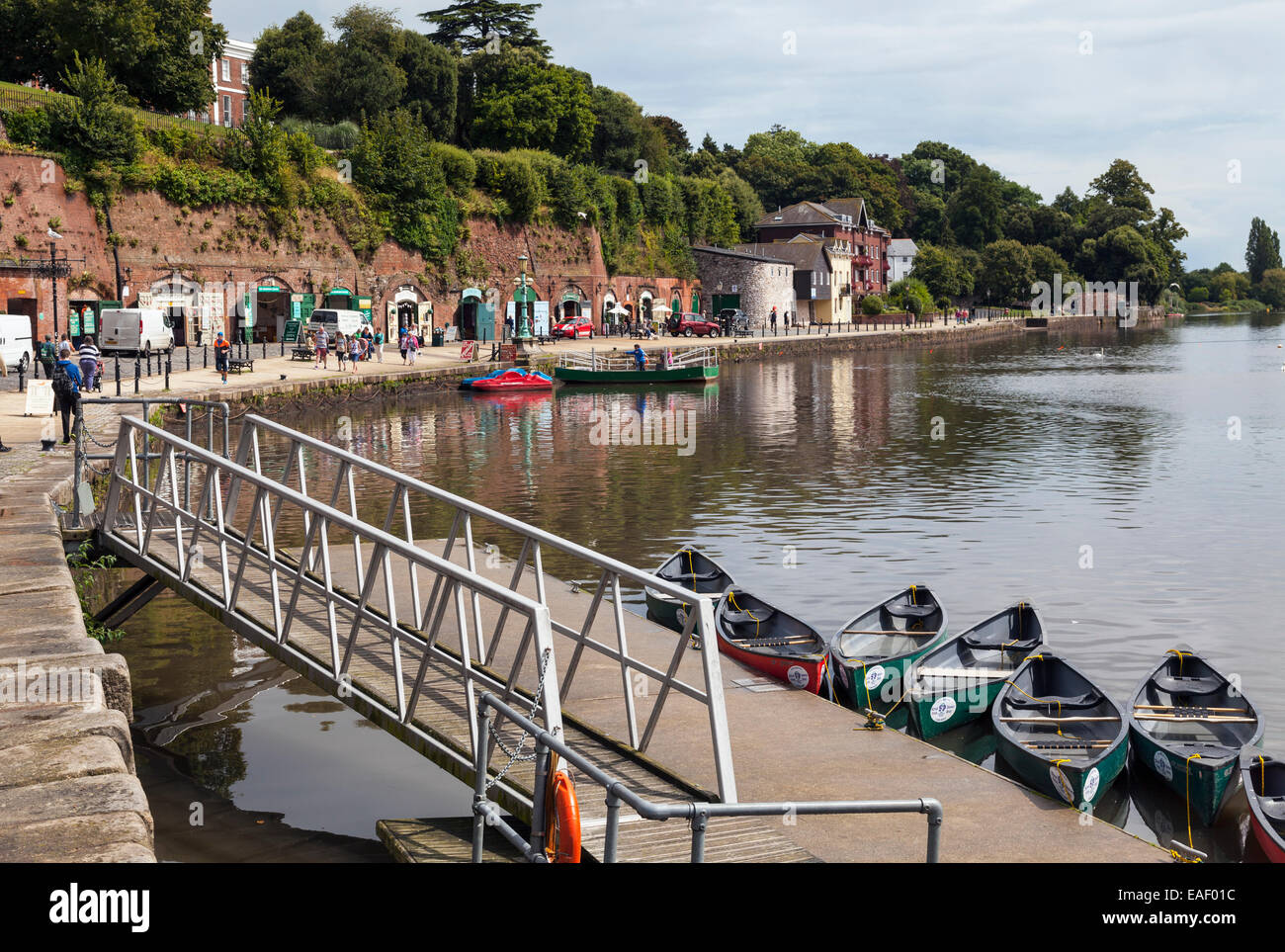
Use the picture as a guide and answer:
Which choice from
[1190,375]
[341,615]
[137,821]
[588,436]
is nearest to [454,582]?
[137,821]

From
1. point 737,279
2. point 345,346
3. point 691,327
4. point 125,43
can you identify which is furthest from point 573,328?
point 125,43

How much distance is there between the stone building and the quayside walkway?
255ft

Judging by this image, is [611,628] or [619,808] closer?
[619,808]

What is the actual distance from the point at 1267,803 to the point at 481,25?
86.3 metres

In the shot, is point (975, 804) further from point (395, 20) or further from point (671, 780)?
point (395, 20)

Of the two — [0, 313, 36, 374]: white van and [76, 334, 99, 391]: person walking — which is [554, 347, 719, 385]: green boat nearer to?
[0, 313, 36, 374]: white van

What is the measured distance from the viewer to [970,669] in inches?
518

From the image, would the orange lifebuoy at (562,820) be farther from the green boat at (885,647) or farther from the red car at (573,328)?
the red car at (573,328)

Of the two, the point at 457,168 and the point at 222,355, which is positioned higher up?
the point at 457,168

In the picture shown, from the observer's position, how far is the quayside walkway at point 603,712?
771 cm

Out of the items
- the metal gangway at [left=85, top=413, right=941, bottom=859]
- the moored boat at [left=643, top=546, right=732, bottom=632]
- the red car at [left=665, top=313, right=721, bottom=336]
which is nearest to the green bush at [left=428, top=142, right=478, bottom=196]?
the red car at [left=665, top=313, right=721, bottom=336]

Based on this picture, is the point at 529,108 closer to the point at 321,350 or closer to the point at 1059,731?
the point at 321,350
